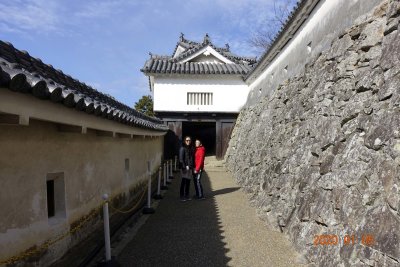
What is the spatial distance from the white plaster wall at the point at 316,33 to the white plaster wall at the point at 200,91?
629 centimetres

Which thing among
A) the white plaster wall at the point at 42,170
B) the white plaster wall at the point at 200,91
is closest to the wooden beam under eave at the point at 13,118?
the white plaster wall at the point at 42,170

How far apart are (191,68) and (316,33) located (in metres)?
12.2

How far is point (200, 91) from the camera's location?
20422 mm

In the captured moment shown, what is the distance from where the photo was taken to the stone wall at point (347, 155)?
3965 mm

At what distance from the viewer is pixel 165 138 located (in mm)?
20188

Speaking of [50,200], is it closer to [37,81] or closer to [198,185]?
[37,81]

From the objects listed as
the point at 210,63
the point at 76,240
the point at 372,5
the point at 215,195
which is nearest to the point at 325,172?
the point at 372,5

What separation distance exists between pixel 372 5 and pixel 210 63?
15934mm

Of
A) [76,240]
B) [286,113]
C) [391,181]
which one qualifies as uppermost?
[286,113]

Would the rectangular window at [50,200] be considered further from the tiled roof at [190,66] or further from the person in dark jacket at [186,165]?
the tiled roof at [190,66]

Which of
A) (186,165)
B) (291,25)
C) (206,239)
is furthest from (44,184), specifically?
(291,25)

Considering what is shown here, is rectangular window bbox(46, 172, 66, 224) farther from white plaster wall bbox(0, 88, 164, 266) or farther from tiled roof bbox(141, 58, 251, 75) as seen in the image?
tiled roof bbox(141, 58, 251, 75)

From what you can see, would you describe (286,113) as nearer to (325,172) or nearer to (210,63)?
(325,172)
